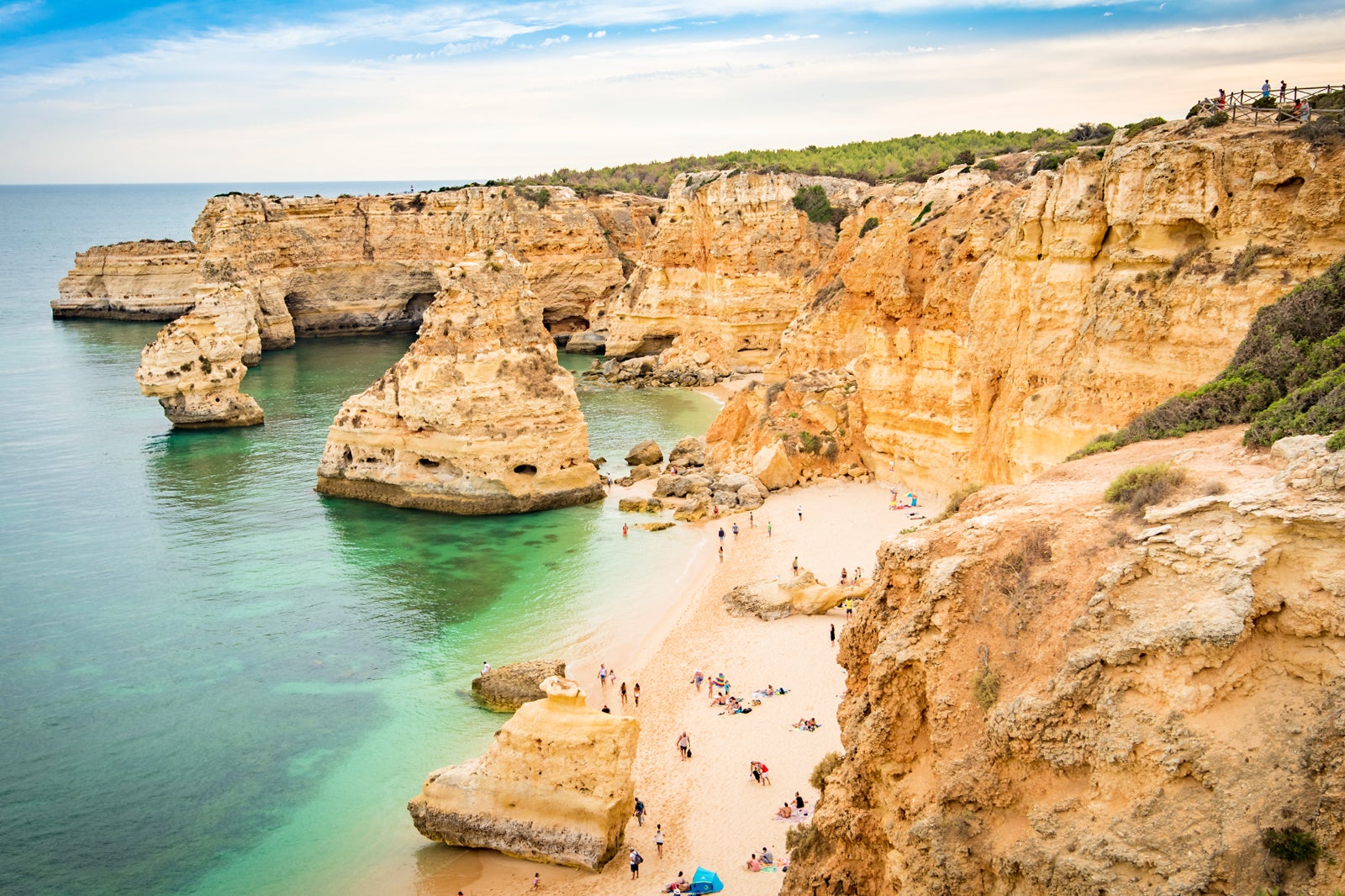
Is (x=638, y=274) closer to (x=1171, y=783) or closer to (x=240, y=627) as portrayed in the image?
(x=240, y=627)

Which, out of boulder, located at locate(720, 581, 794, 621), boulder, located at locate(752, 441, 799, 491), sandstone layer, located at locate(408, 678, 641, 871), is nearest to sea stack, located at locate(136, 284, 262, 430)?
boulder, located at locate(752, 441, 799, 491)

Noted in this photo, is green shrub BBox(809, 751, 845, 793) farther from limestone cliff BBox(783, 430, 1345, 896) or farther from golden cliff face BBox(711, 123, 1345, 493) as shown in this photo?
golden cliff face BBox(711, 123, 1345, 493)

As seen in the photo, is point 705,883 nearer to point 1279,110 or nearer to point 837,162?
point 1279,110

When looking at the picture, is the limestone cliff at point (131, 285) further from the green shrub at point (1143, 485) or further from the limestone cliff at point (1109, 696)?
the green shrub at point (1143, 485)

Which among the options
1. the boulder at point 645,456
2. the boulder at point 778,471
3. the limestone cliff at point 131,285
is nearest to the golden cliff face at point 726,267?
the boulder at point 645,456

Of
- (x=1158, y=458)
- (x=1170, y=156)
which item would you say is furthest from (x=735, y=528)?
(x=1158, y=458)
